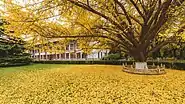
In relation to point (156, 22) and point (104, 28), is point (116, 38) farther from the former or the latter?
point (156, 22)

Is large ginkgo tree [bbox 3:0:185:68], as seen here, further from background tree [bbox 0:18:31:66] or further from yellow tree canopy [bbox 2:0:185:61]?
background tree [bbox 0:18:31:66]

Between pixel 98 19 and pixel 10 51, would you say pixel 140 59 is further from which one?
pixel 10 51

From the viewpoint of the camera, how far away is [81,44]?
15875mm

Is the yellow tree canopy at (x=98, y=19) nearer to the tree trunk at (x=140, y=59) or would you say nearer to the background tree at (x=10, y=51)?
the tree trunk at (x=140, y=59)

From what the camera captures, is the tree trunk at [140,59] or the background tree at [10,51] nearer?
the tree trunk at [140,59]

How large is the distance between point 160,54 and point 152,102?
64.6 ft

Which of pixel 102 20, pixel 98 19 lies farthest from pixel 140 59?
pixel 98 19

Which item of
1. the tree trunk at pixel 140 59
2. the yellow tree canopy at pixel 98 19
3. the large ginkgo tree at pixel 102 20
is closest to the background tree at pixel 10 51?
the yellow tree canopy at pixel 98 19

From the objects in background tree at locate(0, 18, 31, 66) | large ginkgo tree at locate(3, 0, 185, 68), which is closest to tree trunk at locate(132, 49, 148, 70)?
large ginkgo tree at locate(3, 0, 185, 68)

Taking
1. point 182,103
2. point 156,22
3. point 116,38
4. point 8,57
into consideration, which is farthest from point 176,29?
point 8,57

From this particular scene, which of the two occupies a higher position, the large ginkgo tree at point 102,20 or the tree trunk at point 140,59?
the large ginkgo tree at point 102,20

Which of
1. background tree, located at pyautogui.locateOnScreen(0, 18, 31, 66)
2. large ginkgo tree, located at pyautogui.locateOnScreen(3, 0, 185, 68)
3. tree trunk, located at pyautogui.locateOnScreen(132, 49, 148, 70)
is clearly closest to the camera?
large ginkgo tree, located at pyautogui.locateOnScreen(3, 0, 185, 68)

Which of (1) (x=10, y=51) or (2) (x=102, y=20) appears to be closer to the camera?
(2) (x=102, y=20)

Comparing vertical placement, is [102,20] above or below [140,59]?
above
